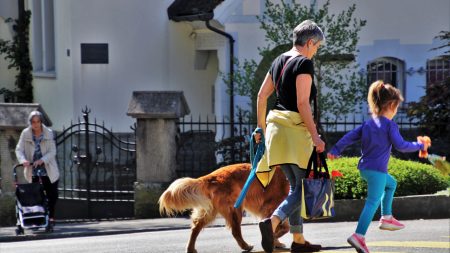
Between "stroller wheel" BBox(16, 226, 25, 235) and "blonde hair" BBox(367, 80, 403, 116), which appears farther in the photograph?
"stroller wheel" BBox(16, 226, 25, 235)

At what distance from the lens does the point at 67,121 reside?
21.9 m

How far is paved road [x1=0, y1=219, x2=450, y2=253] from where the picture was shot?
10781mm

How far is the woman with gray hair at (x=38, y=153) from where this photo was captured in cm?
1434

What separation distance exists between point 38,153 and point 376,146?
6.51 meters

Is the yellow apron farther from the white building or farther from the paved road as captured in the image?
the white building

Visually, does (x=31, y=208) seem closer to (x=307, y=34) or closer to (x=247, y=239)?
(x=247, y=239)

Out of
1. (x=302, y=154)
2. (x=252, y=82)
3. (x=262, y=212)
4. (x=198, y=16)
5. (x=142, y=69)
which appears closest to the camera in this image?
(x=302, y=154)

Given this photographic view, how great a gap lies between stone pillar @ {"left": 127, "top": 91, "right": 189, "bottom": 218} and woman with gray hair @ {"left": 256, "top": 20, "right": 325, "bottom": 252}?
6320 mm

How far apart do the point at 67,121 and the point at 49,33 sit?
3.09m

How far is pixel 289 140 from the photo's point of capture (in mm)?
9164

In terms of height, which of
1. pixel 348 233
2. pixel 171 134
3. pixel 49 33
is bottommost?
pixel 348 233

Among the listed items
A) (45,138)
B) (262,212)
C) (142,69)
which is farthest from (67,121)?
(262,212)

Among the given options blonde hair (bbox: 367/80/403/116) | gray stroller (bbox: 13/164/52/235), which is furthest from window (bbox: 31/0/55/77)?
blonde hair (bbox: 367/80/403/116)

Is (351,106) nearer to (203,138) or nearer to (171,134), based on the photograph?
(203,138)
